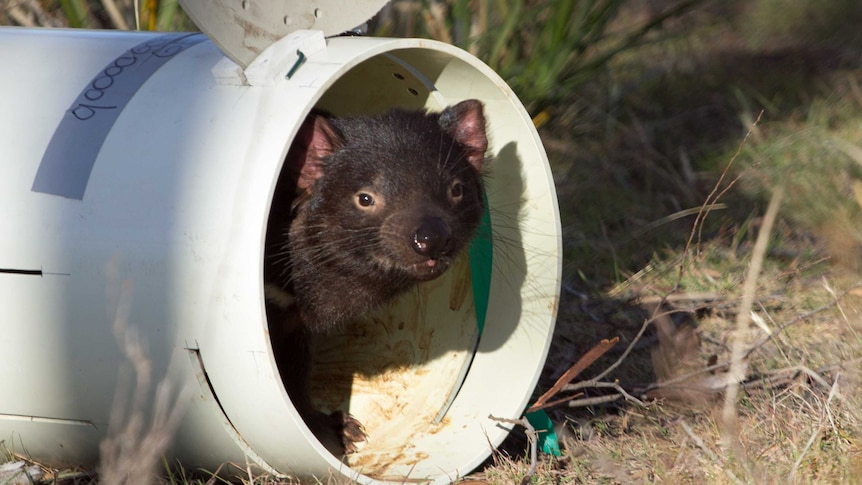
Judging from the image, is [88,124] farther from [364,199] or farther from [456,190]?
[456,190]

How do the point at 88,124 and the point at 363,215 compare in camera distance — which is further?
the point at 363,215

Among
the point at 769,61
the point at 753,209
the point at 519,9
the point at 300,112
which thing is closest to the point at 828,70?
the point at 769,61

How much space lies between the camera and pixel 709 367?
3873 mm

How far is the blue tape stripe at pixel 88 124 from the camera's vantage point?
9.65 feet

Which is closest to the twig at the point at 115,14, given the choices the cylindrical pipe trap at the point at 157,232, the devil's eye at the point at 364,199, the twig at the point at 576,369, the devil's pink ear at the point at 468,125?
the cylindrical pipe trap at the point at 157,232

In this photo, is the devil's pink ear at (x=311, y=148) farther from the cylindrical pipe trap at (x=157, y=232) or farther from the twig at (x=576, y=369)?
the twig at (x=576, y=369)

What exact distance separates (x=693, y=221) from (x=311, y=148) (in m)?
2.90

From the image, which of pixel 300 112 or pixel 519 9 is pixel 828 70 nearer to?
pixel 519 9

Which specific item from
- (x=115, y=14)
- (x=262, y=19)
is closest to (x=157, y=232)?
(x=262, y=19)

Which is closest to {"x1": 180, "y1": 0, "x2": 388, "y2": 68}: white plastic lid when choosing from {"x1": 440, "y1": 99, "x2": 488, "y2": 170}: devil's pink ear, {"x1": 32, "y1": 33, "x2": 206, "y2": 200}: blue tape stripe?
{"x1": 32, "y1": 33, "x2": 206, "y2": 200}: blue tape stripe

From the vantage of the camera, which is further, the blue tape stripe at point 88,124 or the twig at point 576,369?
the twig at point 576,369

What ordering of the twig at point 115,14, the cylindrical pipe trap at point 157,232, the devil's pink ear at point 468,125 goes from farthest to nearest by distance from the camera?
the twig at point 115,14
the devil's pink ear at point 468,125
the cylindrical pipe trap at point 157,232

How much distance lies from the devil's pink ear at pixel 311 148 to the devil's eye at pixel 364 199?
188 millimetres

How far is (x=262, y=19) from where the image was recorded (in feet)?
10.2
